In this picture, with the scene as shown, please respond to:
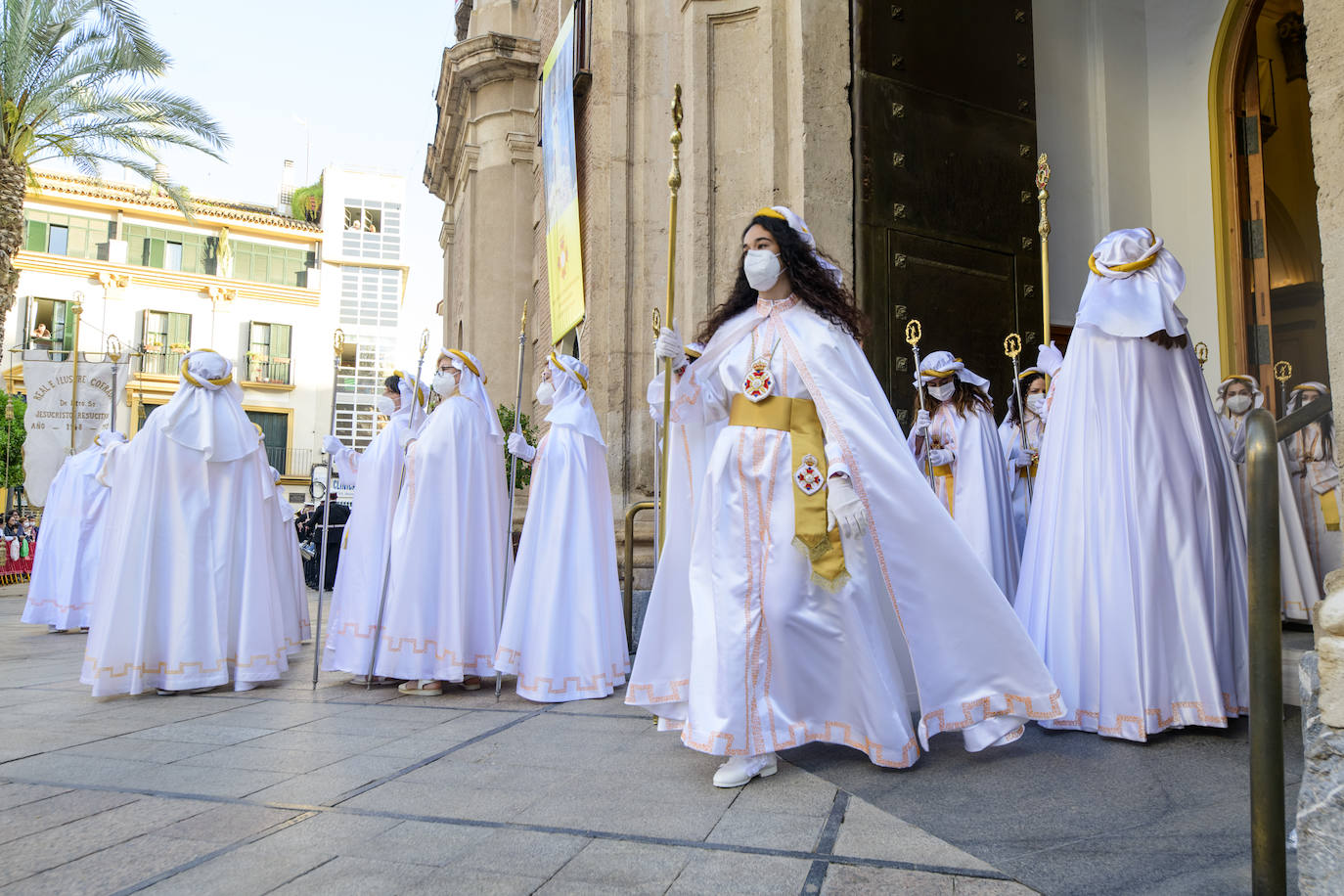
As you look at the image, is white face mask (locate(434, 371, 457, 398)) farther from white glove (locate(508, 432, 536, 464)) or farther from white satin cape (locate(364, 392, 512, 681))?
white glove (locate(508, 432, 536, 464))

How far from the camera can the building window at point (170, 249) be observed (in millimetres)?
36688

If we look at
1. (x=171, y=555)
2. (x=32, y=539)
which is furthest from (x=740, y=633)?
(x=32, y=539)

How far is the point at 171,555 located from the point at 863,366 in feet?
15.7

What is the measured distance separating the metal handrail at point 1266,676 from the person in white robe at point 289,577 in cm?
636

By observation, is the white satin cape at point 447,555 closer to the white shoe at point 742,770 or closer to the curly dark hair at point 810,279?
the white shoe at point 742,770

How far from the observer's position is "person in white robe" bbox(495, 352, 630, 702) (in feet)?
19.9

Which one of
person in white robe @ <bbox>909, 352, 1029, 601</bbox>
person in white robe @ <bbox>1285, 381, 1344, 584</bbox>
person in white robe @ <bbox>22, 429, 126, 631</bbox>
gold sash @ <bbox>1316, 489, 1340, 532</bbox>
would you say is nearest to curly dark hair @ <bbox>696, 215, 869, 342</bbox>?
person in white robe @ <bbox>909, 352, 1029, 601</bbox>

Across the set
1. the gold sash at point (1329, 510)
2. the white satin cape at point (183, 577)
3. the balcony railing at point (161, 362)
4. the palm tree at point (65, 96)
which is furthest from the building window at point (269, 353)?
the gold sash at point (1329, 510)

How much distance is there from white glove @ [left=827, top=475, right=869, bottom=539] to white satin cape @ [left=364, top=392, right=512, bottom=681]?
342 cm

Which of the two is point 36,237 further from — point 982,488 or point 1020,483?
point 982,488

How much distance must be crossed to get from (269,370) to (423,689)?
1399 inches

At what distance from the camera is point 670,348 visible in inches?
171

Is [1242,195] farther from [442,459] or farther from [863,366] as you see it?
[442,459]

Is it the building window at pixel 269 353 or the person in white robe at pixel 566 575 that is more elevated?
the building window at pixel 269 353
